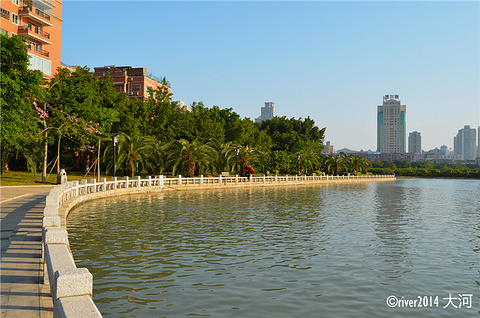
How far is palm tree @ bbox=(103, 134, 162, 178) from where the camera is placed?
158 ft

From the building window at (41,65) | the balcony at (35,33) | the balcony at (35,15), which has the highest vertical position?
the balcony at (35,15)

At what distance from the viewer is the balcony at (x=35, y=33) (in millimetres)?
51950

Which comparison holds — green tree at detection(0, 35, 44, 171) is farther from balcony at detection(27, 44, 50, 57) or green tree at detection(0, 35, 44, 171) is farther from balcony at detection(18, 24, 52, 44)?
balcony at detection(18, 24, 52, 44)

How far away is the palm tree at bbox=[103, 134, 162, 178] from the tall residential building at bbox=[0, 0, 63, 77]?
1324 cm

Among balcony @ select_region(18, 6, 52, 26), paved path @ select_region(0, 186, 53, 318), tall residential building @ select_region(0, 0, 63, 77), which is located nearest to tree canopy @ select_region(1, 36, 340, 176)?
tall residential building @ select_region(0, 0, 63, 77)

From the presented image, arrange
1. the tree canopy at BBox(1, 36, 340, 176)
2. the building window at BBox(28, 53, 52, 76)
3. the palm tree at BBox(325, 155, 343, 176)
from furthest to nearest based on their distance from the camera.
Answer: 1. the palm tree at BBox(325, 155, 343, 176)
2. the building window at BBox(28, 53, 52, 76)
3. the tree canopy at BBox(1, 36, 340, 176)

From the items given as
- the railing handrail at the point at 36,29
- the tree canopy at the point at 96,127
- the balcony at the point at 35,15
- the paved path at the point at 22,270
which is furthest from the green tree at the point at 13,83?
the balcony at the point at 35,15

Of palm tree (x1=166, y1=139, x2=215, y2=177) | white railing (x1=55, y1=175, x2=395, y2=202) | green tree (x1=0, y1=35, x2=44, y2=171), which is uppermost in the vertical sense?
green tree (x1=0, y1=35, x2=44, y2=171)

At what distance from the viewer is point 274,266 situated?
38.0ft

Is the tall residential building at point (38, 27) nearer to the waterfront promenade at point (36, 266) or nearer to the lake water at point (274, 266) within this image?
the waterfront promenade at point (36, 266)

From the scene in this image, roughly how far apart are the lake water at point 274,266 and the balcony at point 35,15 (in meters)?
40.6

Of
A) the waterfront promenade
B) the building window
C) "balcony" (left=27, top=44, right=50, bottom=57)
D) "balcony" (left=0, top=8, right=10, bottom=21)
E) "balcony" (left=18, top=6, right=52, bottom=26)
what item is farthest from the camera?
"balcony" (left=27, top=44, right=50, bottom=57)

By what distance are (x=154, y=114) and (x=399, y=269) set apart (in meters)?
55.7

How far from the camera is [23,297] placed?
7.23 meters
